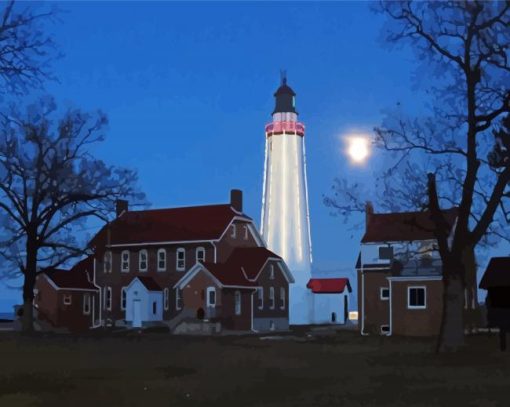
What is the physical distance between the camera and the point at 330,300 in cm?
8031

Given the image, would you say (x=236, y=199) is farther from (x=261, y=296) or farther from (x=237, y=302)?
(x=237, y=302)

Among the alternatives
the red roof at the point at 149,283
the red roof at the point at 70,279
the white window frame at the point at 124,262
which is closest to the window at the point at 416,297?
the red roof at the point at 149,283

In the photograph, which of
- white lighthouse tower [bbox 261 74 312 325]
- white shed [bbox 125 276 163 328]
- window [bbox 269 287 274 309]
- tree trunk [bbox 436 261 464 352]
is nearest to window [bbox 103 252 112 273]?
white shed [bbox 125 276 163 328]

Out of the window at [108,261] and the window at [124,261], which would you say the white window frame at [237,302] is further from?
the window at [108,261]

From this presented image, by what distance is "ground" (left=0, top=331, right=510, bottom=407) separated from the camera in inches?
608

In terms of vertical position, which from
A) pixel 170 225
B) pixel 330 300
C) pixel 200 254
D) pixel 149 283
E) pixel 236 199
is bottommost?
pixel 330 300

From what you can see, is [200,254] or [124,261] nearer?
[200,254]

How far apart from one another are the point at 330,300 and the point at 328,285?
1.88 meters

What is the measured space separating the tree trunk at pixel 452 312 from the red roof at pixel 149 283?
34.5 meters

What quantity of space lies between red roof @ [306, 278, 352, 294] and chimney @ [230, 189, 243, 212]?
18.8 m

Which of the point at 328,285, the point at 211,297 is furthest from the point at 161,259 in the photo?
the point at 328,285

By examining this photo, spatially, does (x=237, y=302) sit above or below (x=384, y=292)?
below

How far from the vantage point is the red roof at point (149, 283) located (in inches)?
2355

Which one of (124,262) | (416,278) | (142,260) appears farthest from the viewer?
(124,262)
